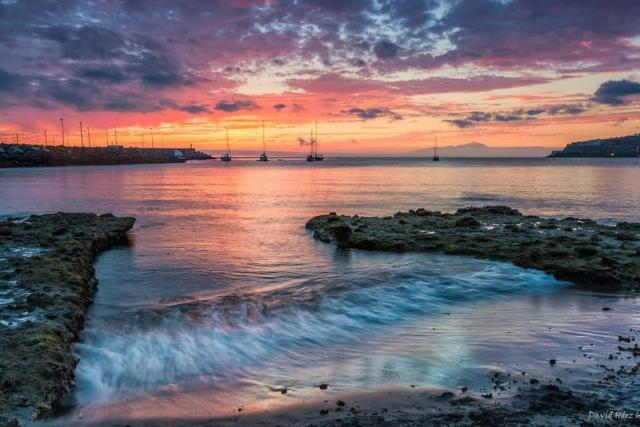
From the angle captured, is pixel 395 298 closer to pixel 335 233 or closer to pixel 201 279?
pixel 201 279

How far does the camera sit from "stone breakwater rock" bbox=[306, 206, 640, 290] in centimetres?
1505

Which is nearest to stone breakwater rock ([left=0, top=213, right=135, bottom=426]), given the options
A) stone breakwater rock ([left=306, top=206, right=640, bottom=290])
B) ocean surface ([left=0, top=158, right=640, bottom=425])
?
ocean surface ([left=0, top=158, right=640, bottom=425])

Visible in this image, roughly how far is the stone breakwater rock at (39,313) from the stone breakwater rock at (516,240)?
11071 millimetres

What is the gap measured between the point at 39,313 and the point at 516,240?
17171 millimetres

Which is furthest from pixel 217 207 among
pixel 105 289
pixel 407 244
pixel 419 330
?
pixel 419 330

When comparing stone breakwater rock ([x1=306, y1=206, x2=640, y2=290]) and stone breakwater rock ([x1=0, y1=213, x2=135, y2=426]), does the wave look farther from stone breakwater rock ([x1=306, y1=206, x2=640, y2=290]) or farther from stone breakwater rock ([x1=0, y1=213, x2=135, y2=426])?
stone breakwater rock ([x1=306, y1=206, x2=640, y2=290])

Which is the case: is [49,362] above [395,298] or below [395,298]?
above

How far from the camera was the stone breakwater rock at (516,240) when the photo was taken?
15.1m

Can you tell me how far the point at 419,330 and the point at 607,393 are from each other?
4275 millimetres

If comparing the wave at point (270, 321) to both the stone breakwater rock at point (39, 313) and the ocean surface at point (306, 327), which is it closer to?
the ocean surface at point (306, 327)

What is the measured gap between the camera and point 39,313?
9.50m

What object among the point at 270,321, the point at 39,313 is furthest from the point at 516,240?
the point at 39,313

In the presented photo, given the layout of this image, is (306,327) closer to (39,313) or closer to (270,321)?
(270,321)

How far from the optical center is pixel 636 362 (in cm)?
814
